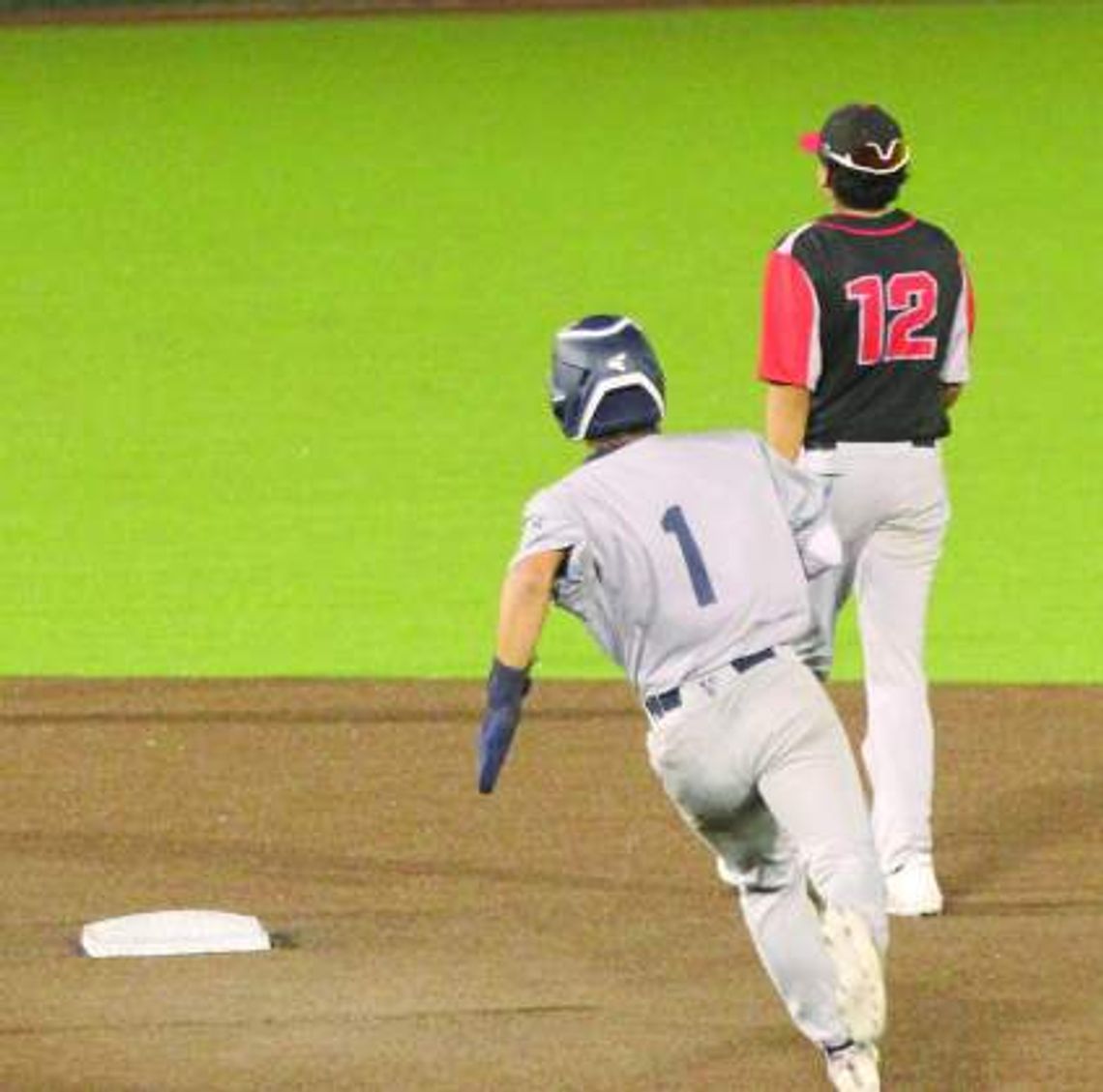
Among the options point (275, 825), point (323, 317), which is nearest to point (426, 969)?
point (275, 825)

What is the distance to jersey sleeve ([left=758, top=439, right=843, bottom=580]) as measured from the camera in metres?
7.28

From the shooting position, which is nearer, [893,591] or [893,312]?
[893,312]

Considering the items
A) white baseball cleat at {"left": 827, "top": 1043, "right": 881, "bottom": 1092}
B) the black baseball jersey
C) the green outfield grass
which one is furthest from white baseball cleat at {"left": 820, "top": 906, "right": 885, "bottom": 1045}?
the green outfield grass

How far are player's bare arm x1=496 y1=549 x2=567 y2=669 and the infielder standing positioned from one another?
5.79ft

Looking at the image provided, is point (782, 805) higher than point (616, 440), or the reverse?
point (616, 440)

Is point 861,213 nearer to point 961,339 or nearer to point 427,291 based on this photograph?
point 961,339

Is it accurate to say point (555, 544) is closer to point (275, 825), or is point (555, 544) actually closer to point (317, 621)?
point (275, 825)

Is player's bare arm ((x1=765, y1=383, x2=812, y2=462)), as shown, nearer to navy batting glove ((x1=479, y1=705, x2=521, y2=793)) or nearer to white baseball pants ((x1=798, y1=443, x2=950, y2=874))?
white baseball pants ((x1=798, y1=443, x2=950, y2=874))

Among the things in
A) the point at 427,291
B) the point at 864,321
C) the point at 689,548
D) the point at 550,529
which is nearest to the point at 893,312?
the point at 864,321

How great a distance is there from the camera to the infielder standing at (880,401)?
29.2 ft

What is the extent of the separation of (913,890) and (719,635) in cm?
222

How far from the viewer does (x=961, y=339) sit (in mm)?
9125

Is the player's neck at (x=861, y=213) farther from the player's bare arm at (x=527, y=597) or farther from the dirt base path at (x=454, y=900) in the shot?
the player's bare arm at (x=527, y=597)

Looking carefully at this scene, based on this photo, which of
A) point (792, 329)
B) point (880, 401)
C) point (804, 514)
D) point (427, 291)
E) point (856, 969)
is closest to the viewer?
point (856, 969)
